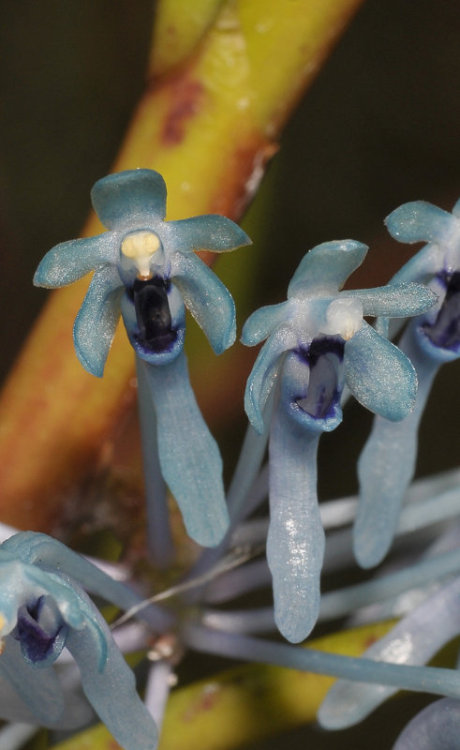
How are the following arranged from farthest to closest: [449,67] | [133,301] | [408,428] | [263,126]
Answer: [449,67], [263,126], [408,428], [133,301]

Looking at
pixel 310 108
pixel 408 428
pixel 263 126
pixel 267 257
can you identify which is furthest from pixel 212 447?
pixel 310 108

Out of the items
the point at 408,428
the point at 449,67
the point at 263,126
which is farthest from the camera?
the point at 449,67

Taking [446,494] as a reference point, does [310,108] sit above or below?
above

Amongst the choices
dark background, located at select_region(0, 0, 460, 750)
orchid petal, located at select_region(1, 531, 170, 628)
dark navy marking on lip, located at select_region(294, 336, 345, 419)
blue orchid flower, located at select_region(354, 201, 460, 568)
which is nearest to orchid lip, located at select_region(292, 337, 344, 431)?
dark navy marking on lip, located at select_region(294, 336, 345, 419)

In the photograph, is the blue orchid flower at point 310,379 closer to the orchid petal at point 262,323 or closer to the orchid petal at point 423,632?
the orchid petal at point 262,323

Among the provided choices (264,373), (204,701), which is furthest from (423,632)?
(264,373)

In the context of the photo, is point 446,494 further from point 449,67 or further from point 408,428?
point 449,67

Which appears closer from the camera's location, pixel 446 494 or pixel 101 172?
pixel 446 494
